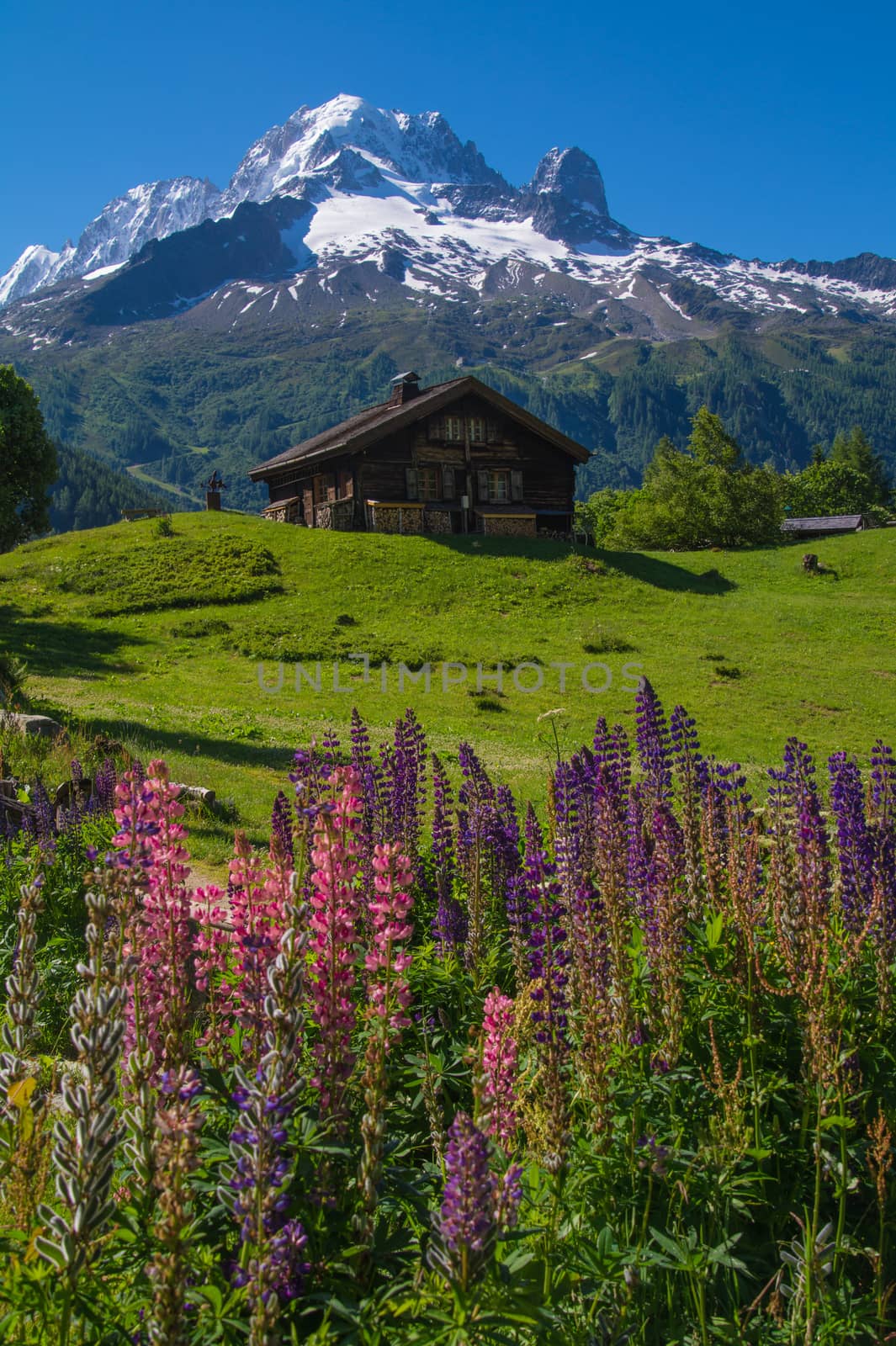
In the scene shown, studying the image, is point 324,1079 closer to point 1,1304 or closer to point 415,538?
point 1,1304

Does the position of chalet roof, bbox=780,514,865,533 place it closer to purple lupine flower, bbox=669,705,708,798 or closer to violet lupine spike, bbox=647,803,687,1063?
purple lupine flower, bbox=669,705,708,798

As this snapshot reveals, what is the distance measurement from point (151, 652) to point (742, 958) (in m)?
29.9

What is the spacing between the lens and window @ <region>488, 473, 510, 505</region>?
52.4m

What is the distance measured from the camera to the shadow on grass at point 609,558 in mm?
42406

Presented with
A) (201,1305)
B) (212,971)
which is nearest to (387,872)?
(201,1305)

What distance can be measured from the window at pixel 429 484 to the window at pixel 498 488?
319 centimetres

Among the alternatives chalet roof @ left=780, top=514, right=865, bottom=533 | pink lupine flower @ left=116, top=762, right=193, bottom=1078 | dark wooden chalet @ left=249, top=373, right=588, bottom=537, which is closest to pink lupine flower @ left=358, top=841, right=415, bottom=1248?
pink lupine flower @ left=116, top=762, right=193, bottom=1078

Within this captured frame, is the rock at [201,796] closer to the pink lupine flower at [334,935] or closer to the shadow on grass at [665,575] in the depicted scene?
the pink lupine flower at [334,935]

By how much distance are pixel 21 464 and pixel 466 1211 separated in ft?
118

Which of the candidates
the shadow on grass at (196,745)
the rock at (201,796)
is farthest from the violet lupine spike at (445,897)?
the shadow on grass at (196,745)

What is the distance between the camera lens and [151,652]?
31.2 meters

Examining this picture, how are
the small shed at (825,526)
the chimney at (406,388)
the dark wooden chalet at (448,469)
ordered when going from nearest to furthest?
1. the dark wooden chalet at (448,469)
2. the chimney at (406,388)
3. the small shed at (825,526)

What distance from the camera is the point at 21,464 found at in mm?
32844

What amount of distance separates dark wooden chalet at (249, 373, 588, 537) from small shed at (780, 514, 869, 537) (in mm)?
28456
